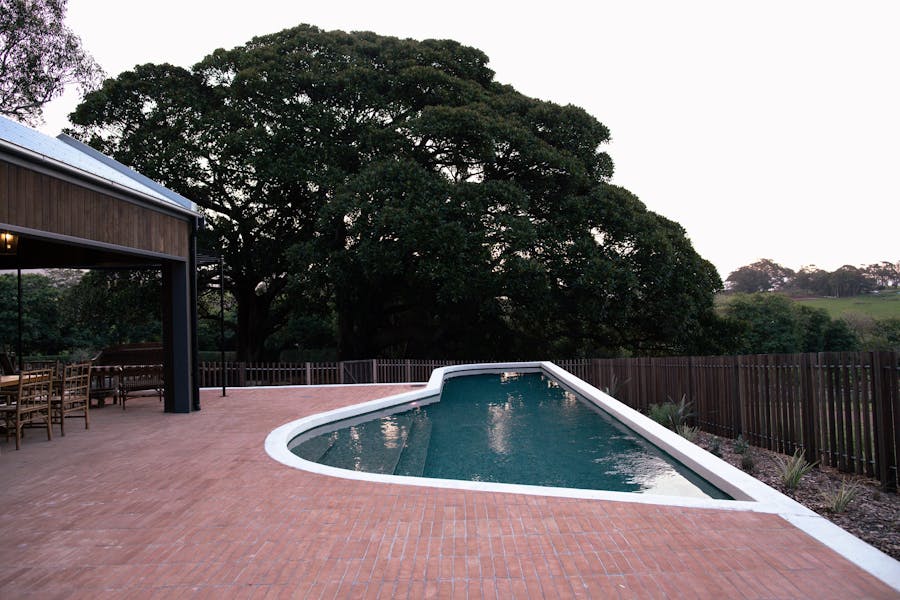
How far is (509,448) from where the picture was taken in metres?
6.85

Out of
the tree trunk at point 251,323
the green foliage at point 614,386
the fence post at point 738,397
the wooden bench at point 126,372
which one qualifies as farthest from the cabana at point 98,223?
the tree trunk at point 251,323

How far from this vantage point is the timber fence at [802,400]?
5562 millimetres

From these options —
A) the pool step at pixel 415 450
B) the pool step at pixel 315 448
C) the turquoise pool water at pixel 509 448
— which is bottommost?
the pool step at pixel 415 450

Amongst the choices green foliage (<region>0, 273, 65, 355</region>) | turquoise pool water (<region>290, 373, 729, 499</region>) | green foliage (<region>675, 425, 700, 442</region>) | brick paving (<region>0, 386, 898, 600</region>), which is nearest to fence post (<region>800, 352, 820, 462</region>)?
green foliage (<region>675, 425, 700, 442</region>)

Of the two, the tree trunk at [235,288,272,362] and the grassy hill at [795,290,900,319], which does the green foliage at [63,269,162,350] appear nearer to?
the tree trunk at [235,288,272,362]

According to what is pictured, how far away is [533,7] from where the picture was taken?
12.9 metres

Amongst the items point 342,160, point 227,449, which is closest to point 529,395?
point 227,449

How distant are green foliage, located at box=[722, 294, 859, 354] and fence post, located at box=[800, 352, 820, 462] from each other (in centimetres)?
3231

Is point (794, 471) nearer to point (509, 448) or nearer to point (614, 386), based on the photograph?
point (509, 448)

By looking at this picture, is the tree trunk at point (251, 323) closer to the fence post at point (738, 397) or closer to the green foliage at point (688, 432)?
the green foliage at point (688, 432)

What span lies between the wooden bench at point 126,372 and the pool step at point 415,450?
4.08 metres

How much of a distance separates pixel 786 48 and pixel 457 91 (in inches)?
380

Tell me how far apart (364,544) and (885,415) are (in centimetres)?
494

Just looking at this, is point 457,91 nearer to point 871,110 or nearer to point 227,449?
point 871,110
